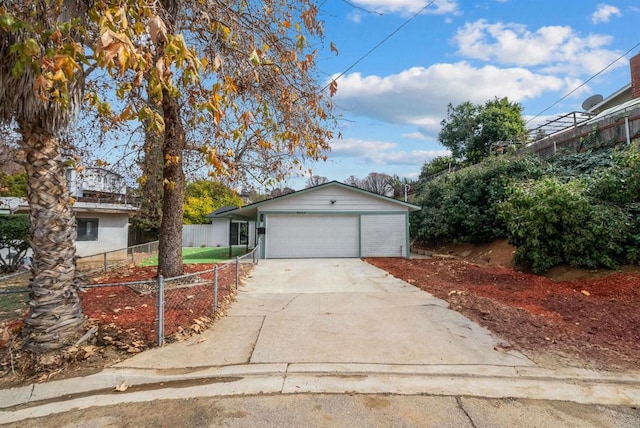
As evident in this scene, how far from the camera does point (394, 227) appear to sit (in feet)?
55.1

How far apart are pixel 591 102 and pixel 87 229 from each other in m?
30.9

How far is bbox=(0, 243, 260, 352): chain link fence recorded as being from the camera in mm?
4367

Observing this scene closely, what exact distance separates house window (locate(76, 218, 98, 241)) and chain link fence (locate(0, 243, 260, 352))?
1378cm

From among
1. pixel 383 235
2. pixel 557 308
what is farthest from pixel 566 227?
pixel 383 235

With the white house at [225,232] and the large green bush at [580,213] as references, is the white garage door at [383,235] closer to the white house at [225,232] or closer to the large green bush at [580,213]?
the large green bush at [580,213]

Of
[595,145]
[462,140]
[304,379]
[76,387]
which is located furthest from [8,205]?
[462,140]

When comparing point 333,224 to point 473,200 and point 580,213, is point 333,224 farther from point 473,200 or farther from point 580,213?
point 580,213

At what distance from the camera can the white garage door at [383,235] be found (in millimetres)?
16625

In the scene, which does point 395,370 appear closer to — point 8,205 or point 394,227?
point 394,227

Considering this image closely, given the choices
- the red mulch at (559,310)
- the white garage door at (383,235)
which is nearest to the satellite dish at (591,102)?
the white garage door at (383,235)

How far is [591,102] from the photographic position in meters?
21.7

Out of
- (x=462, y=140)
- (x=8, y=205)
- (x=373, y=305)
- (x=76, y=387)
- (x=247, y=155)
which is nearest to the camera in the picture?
(x=76, y=387)

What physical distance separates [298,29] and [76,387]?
16.2 feet

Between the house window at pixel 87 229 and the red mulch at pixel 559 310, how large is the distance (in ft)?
61.8
